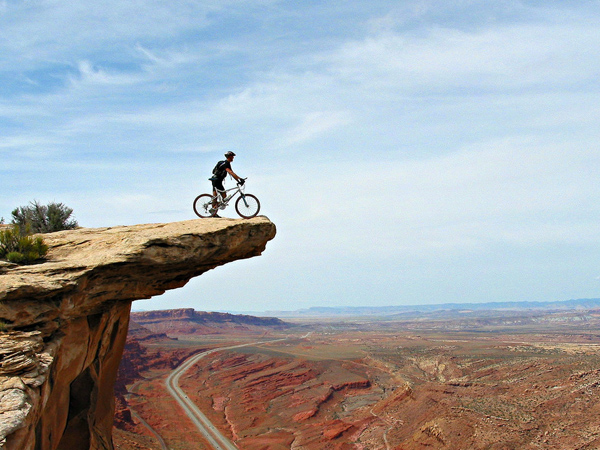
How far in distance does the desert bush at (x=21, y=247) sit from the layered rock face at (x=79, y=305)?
21.5 inches

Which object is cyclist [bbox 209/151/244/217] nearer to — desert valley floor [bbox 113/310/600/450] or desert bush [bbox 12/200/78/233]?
desert bush [bbox 12/200/78/233]

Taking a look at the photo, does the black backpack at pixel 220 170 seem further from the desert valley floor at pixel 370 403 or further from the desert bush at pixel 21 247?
the desert valley floor at pixel 370 403

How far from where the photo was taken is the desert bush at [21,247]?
14.4 meters

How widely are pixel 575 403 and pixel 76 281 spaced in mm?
50769

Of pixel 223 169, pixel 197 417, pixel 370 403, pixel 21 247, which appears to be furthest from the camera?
pixel 370 403

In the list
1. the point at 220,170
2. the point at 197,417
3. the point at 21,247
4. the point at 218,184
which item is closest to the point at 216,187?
the point at 218,184

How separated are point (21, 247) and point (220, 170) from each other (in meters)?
7.26

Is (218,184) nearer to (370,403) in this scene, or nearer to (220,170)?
(220,170)

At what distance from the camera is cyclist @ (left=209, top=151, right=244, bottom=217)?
1753 centimetres

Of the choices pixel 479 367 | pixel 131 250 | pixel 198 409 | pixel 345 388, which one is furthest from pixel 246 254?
pixel 479 367

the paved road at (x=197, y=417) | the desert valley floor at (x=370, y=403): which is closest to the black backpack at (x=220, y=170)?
the desert valley floor at (x=370, y=403)

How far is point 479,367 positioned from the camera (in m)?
73.9

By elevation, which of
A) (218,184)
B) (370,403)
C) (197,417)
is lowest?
(197,417)

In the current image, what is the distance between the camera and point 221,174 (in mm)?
17734
